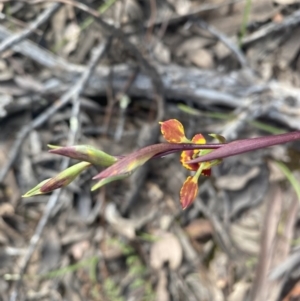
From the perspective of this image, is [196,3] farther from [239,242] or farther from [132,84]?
[239,242]

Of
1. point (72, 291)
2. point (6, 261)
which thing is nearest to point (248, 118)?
point (72, 291)

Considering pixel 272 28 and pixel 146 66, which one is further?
pixel 272 28

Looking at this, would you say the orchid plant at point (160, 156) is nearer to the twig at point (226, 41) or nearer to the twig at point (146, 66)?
the twig at point (146, 66)

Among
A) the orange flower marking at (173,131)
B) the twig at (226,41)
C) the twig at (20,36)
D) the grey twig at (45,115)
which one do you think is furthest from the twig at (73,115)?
the orange flower marking at (173,131)

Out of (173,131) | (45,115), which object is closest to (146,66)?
(45,115)

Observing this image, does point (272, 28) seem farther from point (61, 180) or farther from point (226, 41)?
point (61, 180)

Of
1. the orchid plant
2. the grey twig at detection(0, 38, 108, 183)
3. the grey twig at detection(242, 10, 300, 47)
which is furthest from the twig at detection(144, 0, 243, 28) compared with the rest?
the orchid plant
